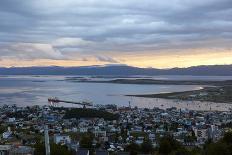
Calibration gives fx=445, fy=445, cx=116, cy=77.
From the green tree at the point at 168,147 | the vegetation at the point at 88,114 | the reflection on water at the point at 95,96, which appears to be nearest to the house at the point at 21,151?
the green tree at the point at 168,147

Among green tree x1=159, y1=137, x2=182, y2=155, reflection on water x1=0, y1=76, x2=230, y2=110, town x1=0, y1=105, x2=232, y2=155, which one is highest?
reflection on water x1=0, y1=76, x2=230, y2=110

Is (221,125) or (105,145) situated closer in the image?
(105,145)

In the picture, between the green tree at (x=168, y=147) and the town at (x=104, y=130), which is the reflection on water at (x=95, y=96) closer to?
the town at (x=104, y=130)

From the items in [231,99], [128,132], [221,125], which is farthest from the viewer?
[231,99]

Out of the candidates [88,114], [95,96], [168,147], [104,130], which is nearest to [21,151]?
[168,147]

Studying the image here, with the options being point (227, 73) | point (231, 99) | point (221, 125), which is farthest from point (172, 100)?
point (227, 73)

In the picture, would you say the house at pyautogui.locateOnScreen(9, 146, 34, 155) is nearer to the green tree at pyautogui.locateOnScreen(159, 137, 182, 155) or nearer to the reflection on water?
the green tree at pyautogui.locateOnScreen(159, 137, 182, 155)

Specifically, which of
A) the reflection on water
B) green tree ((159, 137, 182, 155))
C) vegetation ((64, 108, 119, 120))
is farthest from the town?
the reflection on water

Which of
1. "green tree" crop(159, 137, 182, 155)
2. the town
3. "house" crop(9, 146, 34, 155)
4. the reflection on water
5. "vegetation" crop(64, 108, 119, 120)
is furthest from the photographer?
the reflection on water

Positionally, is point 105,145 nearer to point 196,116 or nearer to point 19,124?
point 19,124
